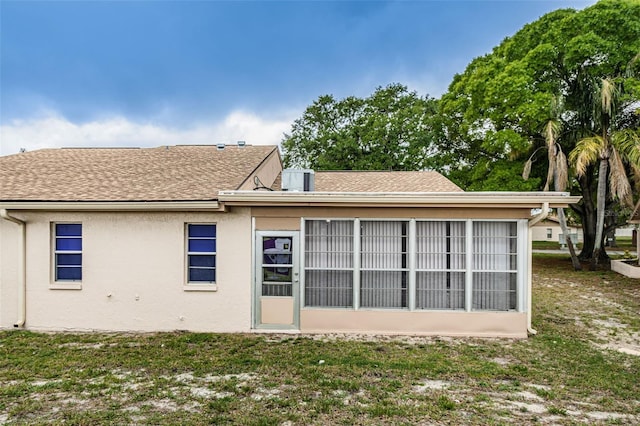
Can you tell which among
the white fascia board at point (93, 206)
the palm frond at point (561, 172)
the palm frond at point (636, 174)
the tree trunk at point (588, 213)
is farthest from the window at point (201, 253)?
the tree trunk at point (588, 213)

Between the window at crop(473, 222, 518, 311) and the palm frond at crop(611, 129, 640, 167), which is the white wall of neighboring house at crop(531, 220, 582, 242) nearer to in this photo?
the palm frond at crop(611, 129, 640, 167)

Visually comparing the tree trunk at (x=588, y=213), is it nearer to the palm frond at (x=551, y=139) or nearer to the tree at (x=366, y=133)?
the palm frond at (x=551, y=139)

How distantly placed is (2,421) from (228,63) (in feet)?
66.9

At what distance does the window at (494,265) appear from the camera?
22.0 ft

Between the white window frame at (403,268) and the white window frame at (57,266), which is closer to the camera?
the white window frame at (403,268)

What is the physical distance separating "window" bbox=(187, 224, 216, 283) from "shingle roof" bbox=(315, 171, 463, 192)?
3.79m

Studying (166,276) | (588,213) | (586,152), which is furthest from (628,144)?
(166,276)

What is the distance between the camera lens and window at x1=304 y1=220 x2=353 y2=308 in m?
6.91

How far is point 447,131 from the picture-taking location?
1931 centimetres

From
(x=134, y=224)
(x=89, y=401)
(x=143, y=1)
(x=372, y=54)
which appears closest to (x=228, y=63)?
(x=143, y=1)

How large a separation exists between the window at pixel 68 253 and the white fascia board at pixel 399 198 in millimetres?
3315

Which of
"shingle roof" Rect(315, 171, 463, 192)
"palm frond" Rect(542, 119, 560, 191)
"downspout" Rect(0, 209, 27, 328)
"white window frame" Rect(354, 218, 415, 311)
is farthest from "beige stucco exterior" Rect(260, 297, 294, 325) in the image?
"palm frond" Rect(542, 119, 560, 191)

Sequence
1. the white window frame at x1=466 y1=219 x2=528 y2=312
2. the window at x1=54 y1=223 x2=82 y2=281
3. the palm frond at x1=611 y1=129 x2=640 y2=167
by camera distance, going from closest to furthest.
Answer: the white window frame at x1=466 y1=219 x2=528 y2=312
the window at x1=54 y1=223 x2=82 y2=281
the palm frond at x1=611 y1=129 x2=640 y2=167

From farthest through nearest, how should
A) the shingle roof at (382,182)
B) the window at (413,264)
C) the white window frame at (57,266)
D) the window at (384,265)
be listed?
the shingle roof at (382,182) → the white window frame at (57,266) → the window at (384,265) → the window at (413,264)
